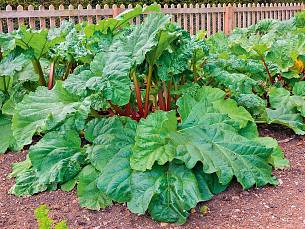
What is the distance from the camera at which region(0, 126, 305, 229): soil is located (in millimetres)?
2689

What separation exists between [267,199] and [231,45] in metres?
1.99

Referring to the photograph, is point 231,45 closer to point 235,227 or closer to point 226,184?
point 226,184

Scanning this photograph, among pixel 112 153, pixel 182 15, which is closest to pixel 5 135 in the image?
pixel 112 153

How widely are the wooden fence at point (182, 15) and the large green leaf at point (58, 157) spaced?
5.90m

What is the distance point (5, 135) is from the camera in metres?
3.79

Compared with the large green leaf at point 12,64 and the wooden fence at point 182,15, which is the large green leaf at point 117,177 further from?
the wooden fence at point 182,15

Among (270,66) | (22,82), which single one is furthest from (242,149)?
(22,82)

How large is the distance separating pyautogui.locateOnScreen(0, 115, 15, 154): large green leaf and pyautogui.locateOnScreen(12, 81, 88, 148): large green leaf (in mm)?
626

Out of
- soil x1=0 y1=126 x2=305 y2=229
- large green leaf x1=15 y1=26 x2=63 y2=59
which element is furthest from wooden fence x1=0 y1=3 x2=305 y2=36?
soil x1=0 y1=126 x2=305 y2=229

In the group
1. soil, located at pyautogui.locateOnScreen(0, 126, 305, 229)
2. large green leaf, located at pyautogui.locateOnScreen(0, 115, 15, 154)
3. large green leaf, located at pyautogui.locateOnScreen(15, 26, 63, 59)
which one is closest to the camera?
soil, located at pyautogui.locateOnScreen(0, 126, 305, 229)

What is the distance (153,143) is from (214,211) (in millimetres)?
506

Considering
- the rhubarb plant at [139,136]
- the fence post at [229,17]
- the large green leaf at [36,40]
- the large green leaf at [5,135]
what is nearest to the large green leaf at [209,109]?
the rhubarb plant at [139,136]

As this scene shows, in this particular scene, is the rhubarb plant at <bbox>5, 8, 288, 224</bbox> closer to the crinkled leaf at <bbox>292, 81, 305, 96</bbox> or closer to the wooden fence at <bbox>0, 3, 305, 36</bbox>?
the crinkled leaf at <bbox>292, 81, 305, 96</bbox>

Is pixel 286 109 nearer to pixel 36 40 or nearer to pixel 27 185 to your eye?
pixel 36 40
